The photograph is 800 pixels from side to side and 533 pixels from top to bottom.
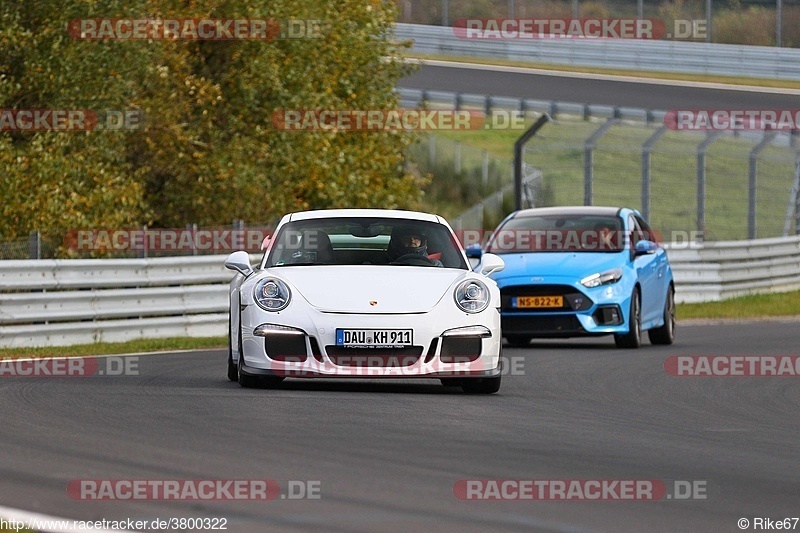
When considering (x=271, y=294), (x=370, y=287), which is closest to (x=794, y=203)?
(x=370, y=287)

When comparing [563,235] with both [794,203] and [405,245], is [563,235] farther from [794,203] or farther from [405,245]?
[794,203]

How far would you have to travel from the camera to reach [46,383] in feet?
38.1

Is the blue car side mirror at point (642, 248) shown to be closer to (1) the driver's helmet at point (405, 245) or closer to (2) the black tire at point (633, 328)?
(2) the black tire at point (633, 328)

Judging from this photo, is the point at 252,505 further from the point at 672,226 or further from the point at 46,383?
the point at 672,226

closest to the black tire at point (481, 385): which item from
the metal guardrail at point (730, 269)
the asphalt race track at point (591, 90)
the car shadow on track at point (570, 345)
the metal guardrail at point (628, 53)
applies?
the car shadow on track at point (570, 345)

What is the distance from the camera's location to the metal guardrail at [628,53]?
1746 inches

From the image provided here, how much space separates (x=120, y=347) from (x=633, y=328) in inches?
209

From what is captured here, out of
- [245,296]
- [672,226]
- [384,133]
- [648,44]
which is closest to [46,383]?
[245,296]

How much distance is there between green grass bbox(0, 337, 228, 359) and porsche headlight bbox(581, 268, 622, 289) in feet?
13.0

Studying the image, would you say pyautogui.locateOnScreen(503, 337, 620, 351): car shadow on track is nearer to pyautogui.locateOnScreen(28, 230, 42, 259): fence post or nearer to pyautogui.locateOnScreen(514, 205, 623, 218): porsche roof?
pyautogui.locateOnScreen(514, 205, 623, 218): porsche roof

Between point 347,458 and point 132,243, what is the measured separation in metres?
13.4

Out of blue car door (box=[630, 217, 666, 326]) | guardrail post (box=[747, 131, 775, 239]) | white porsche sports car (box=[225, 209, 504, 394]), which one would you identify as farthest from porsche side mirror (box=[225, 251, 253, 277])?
guardrail post (box=[747, 131, 775, 239])

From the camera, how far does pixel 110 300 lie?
57.8 feet

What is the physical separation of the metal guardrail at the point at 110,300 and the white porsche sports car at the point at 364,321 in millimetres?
5291
